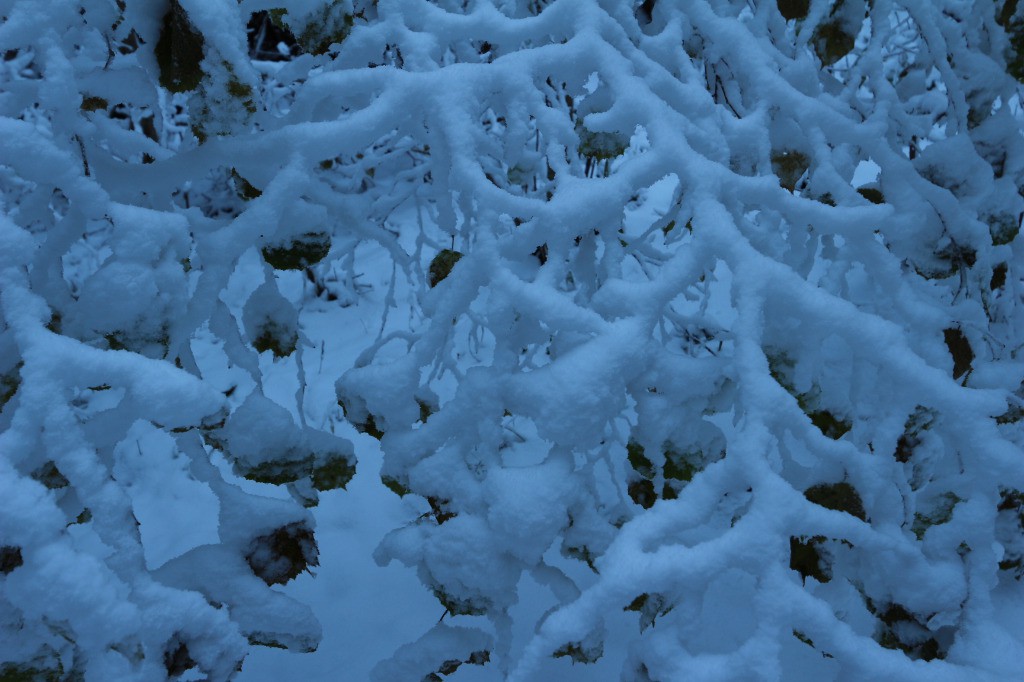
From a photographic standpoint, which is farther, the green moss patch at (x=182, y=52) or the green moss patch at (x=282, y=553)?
the green moss patch at (x=282, y=553)

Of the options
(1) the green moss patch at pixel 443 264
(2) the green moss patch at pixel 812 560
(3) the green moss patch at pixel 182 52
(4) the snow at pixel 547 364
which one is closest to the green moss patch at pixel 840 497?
(4) the snow at pixel 547 364

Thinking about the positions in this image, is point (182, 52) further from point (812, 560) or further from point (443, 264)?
point (812, 560)

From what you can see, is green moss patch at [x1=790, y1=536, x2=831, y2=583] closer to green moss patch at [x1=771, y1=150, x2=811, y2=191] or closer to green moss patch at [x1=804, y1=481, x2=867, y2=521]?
green moss patch at [x1=804, y1=481, x2=867, y2=521]

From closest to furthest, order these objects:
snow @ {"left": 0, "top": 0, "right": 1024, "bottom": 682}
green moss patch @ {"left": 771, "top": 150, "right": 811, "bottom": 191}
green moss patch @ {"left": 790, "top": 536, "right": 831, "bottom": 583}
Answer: snow @ {"left": 0, "top": 0, "right": 1024, "bottom": 682}
green moss patch @ {"left": 790, "top": 536, "right": 831, "bottom": 583}
green moss patch @ {"left": 771, "top": 150, "right": 811, "bottom": 191}

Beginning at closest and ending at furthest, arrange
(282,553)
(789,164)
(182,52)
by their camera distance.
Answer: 1. (182,52)
2. (282,553)
3. (789,164)

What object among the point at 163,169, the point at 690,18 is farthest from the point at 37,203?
the point at 690,18

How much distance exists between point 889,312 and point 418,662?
95 cm

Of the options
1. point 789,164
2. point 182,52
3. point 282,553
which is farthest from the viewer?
point 789,164

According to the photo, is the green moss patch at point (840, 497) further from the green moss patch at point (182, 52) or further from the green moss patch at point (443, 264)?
the green moss patch at point (182, 52)

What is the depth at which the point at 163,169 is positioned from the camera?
1.03 metres

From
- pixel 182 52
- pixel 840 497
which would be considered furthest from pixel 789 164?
pixel 182 52

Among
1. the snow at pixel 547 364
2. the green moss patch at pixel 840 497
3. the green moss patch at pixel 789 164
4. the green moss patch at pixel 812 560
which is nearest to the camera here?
the snow at pixel 547 364

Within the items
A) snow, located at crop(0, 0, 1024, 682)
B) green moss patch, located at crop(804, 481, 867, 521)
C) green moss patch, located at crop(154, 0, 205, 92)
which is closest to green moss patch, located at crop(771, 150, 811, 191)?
snow, located at crop(0, 0, 1024, 682)

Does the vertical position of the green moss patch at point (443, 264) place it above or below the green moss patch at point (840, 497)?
above
